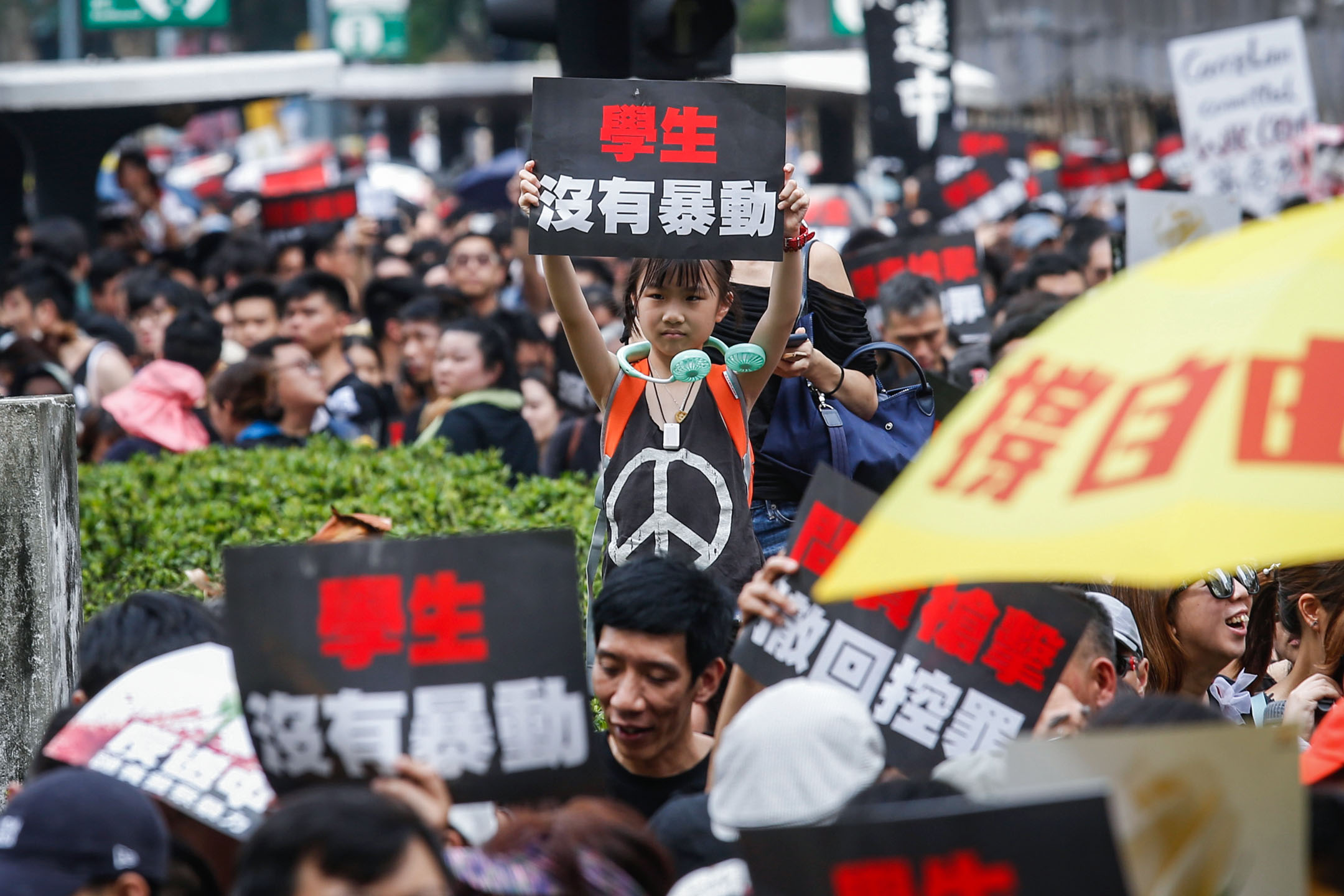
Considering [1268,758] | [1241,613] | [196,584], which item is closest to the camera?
[1268,758]

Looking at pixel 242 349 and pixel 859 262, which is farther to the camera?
pixel 242 349

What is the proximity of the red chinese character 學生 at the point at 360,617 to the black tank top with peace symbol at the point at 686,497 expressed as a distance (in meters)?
1.19

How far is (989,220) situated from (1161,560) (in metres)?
12.2

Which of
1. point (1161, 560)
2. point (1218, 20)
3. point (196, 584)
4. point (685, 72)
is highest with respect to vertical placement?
point (1218, 20)

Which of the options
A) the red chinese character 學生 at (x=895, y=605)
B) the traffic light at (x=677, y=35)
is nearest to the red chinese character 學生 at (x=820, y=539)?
the red chinese character 學生 at (x=895, y=605)

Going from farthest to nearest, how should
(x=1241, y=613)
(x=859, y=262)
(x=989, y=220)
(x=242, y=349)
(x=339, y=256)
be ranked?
1. (x=989, y=220)
2. (x=339, y=256)
3. (x=242, y=349)
4. (x=859, y=262)
5. (x=1241, y=613)

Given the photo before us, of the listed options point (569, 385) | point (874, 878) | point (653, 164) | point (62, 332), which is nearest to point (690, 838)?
point (874, 878)

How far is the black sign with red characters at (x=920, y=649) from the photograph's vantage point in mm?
3113

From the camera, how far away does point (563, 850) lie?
2.62 m

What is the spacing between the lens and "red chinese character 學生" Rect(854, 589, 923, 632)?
317cm

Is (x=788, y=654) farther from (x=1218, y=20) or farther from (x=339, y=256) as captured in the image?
(x=1218, y=20)

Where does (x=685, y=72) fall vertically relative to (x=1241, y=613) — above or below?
above

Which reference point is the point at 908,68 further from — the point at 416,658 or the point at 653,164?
the point at 416,658

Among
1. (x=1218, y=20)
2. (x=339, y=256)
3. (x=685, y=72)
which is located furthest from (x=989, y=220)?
(x=1218, y=20)
